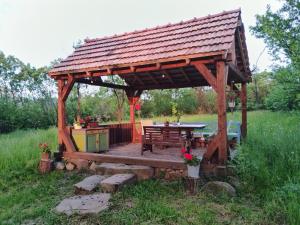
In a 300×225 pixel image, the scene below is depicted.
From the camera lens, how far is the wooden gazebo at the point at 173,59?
4.81 meters

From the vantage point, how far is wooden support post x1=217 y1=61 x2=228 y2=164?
4.75 metres

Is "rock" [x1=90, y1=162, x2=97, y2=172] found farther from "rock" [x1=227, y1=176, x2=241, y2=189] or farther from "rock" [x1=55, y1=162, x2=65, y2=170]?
"rock" [x1=227, y1=176, x2=241, y2=189]

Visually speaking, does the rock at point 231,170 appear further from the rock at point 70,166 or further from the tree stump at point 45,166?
the tree stump at point 45,166

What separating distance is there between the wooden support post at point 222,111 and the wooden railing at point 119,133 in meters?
4.24

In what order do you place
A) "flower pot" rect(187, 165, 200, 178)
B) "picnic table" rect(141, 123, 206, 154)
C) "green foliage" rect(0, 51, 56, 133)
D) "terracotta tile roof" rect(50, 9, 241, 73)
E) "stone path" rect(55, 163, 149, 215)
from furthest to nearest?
"green foliage" rect(0, 51, 56, 133) < "picnic table" rect(141, 123, 206, 154) < "terracotta tile roof" rect(50, 9, 241, 73) < "flower pot" rect(187, 165, 200, 178) < "stone path" rect(55, 163, 149, 215)

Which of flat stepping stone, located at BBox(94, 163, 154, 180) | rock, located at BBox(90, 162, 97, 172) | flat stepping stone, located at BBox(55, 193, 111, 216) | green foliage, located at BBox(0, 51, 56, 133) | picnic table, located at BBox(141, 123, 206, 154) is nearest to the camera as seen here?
flat stepping stone, located at BBox(55, 193, 111, 216)

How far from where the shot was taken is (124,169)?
5461 mm

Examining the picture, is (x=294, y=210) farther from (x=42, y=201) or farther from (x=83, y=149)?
(x=83, y=149)

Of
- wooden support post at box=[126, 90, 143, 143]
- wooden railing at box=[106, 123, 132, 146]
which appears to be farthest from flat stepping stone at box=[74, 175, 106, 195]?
wooden support post at box=[126, 90, 143, 143]

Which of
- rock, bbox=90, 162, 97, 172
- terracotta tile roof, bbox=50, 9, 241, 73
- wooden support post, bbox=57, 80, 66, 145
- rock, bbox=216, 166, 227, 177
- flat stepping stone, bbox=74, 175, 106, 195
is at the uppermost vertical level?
terracotta tile roof, bbox=50, 9, 241, 73

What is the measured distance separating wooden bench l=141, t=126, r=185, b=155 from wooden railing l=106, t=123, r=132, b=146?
6.44ft

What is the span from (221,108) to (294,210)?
6.80 feet

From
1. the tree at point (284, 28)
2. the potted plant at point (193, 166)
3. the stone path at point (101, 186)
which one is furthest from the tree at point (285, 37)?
the stone path at point (101, 186)

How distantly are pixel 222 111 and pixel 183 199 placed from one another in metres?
1.75
